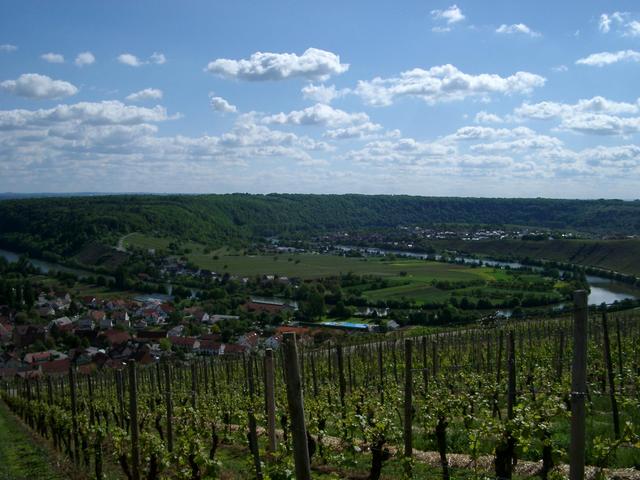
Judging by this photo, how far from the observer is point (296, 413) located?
4.55 m

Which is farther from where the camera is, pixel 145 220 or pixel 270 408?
pixel 145 220

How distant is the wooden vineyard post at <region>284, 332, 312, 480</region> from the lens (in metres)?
4.42

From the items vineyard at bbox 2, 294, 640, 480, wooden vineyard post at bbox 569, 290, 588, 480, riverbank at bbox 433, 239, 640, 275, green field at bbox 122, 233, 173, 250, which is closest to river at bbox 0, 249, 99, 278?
green field at bbox 122, 233, 173, 250

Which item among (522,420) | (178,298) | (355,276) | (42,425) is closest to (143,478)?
(522,420)

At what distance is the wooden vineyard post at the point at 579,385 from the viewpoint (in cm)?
428

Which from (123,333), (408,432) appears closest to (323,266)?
(123,333)

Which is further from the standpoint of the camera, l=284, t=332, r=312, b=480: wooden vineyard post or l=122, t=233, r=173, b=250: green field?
l=122, t=233, r=173, b=250: green field

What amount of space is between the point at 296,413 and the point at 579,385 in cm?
209

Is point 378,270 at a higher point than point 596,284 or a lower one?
higher

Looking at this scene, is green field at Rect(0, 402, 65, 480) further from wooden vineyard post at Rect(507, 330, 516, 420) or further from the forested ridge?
the forested ridge

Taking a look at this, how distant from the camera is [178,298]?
3221 inches

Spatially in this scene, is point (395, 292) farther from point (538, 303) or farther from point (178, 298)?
point (178, 298)

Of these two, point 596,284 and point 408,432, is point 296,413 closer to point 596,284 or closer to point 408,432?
point 408,432

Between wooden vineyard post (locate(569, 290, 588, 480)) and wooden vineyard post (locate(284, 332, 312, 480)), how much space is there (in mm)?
1950
